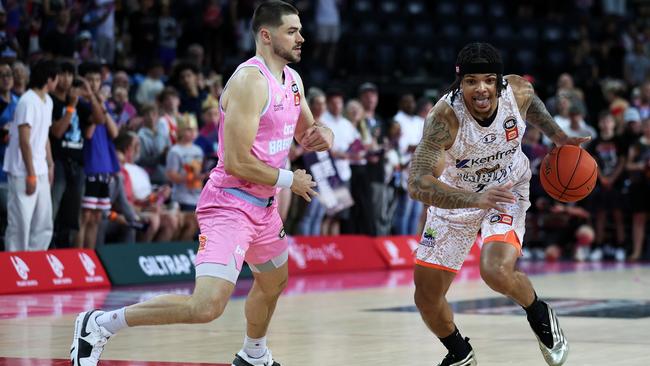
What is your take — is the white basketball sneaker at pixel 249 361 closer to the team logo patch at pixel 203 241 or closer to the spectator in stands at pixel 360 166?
the team logo patch at pixel 203 241

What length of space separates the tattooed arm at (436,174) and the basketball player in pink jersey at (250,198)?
60cm

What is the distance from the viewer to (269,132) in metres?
7.16

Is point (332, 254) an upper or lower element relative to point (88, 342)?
lower

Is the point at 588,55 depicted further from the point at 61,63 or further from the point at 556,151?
the point at 556,151

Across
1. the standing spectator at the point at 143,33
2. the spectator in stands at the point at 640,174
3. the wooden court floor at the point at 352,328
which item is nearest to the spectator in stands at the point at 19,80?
the wooden court floor at the point at 352,328

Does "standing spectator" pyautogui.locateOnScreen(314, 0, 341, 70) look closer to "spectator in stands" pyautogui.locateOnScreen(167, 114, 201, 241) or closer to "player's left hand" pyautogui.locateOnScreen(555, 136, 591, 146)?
"spectator in stands" pyautogui.locateOnScreen(167, 114, 201, 241)

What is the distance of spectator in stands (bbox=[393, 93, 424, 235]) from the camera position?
1814cm

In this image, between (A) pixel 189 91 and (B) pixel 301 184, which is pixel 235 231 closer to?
(B) pixel 301 184

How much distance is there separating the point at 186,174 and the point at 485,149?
8196 mm

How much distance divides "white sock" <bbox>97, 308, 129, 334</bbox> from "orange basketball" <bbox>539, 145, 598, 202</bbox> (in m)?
2.89

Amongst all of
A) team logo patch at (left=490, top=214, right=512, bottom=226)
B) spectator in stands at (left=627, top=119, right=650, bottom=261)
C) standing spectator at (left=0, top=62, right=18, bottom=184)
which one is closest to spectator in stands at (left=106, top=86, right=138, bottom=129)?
standing spectator at (left=0, top=62, right=18, bottom=184)

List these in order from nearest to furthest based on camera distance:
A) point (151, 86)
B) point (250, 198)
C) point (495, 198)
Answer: point (495, 198)
point (250, 198)
point (151, 86)

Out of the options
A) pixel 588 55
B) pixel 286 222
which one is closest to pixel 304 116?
pixel 286 222

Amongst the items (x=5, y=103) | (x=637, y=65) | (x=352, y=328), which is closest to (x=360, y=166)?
(x=5, y=103)
